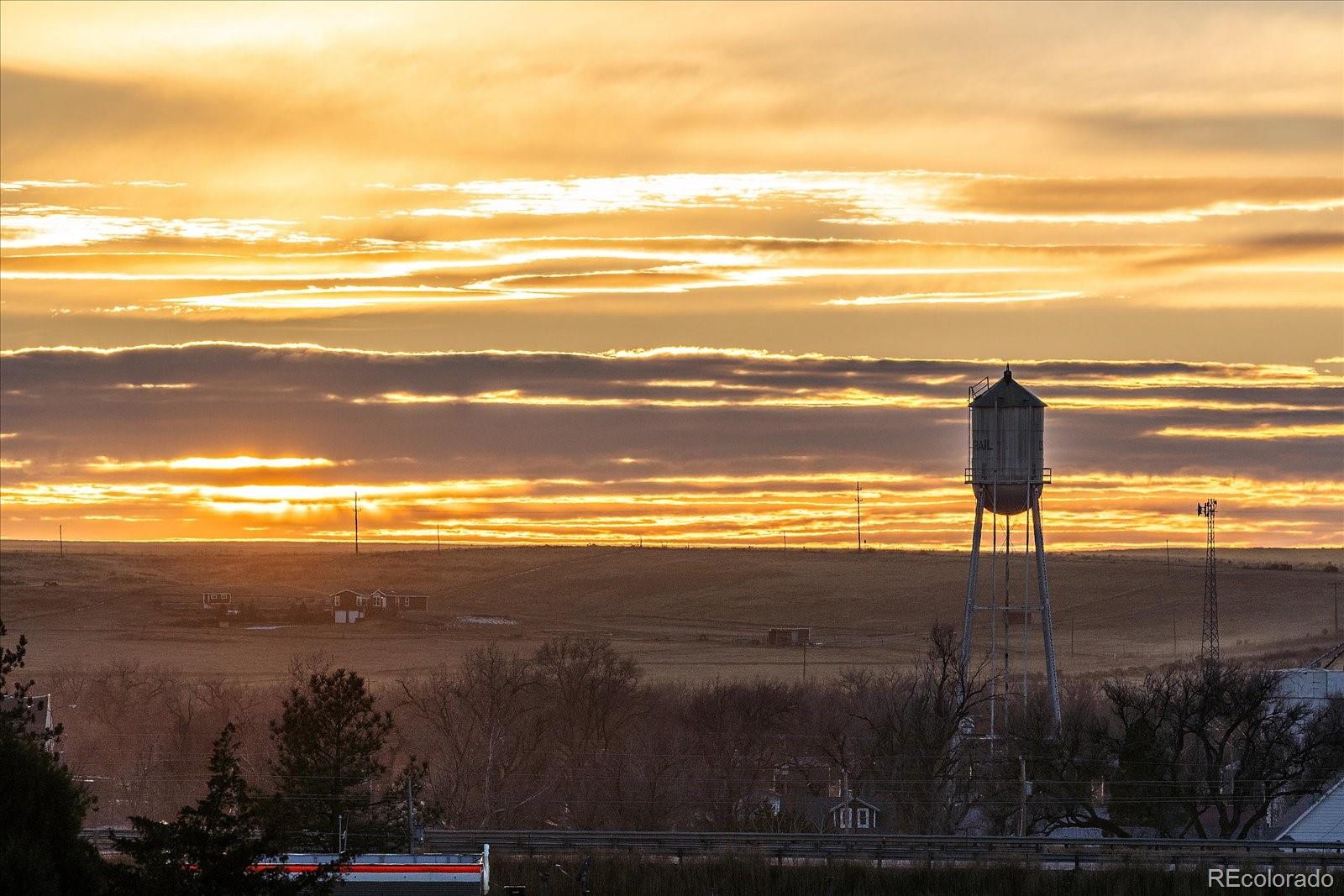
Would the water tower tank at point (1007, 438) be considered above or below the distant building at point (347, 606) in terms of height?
above

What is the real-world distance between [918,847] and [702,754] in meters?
36.3

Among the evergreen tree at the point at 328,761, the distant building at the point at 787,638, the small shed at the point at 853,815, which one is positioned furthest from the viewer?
the distant building at the point at 787,638

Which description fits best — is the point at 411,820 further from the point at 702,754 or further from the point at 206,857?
the point at 702,754

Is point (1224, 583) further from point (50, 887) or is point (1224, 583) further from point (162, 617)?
point (50, 887)

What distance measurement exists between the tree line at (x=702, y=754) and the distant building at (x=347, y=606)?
81592 millimetres

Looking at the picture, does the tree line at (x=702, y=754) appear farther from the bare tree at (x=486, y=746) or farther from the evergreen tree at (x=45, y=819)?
the evergreen tree at (x=45, y=819)

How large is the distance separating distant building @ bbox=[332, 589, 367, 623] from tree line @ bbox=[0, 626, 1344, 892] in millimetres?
81592

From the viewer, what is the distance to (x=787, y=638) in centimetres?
17450

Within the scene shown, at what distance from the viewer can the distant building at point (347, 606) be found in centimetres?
19300

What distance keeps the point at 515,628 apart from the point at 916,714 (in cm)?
11748

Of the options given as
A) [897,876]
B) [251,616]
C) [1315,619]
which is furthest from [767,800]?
[251,616]

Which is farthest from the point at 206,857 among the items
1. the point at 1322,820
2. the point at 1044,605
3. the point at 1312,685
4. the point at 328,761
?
the point at 1312,685

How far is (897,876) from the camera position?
49.6m
